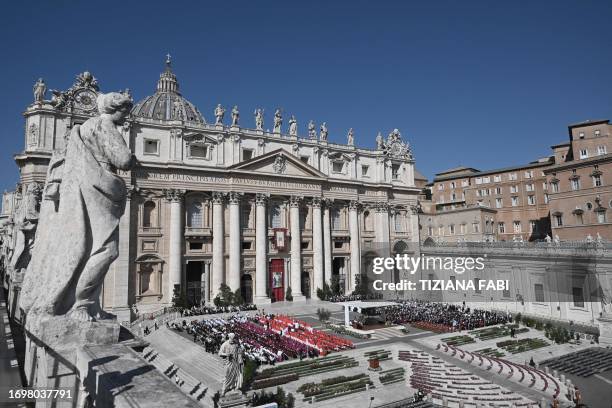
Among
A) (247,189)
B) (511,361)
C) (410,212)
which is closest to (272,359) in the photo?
(511,361)

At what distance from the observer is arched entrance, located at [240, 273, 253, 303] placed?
148 ft

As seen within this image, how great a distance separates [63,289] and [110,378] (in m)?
1.63

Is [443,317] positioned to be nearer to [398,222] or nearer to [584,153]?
[398,222]

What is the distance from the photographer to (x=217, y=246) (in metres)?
43.6

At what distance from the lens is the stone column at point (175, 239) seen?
40.6 meters

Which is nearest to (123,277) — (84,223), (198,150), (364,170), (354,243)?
(198,150)

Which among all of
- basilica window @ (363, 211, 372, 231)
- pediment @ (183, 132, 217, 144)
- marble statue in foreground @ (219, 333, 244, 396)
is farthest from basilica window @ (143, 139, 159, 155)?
marble statue in foreground @ (219, 333, 244, 396)

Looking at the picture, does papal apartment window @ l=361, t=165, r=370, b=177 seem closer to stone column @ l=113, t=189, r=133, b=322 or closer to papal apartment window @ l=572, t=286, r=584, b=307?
papal apartment window @ l=572, t=286, r=584, b=307

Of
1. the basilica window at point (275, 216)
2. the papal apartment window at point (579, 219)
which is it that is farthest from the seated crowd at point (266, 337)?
the papal apartment window at point (579, 219)

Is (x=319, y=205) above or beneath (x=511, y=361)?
above

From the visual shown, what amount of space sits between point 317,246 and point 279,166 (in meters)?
10.6

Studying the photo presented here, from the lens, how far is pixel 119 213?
5.67 meters

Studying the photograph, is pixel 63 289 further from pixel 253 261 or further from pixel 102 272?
pixel 253 261

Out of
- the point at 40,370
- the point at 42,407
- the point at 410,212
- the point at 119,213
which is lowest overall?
the point at 42,407
